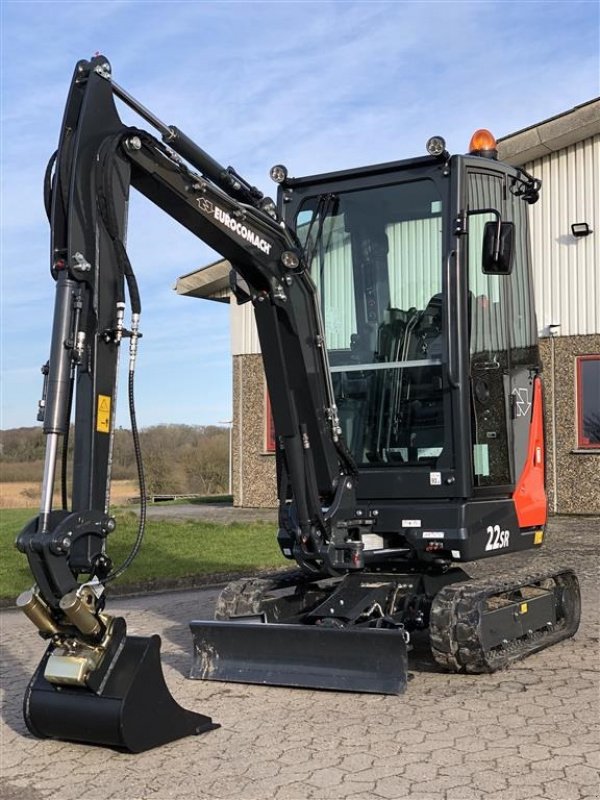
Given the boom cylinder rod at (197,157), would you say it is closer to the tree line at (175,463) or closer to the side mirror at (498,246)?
the side mirror at (498,246)

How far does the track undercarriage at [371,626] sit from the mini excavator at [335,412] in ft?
0.06

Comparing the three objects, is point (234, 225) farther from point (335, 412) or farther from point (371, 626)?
point (371, 626)

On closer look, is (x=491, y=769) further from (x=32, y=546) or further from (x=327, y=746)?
(x=32, y=546)

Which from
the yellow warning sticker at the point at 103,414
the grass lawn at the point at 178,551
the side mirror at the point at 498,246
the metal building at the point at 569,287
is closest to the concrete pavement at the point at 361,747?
the yellow warning sticker at the point at 103,414

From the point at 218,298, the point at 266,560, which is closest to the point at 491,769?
the point at 266,560

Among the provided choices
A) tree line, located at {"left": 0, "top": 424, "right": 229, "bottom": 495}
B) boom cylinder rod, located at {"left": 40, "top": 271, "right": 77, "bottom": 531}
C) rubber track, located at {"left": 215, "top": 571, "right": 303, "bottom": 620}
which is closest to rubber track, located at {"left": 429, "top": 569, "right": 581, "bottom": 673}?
rubber track, located at {"left": 215, "top": 571, "right": 303, "bottom": 620}

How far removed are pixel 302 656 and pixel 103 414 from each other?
2.28m

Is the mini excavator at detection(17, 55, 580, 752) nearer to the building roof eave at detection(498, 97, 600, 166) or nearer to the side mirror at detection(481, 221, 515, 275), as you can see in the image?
the side mirror at detection(481, 221, 515, 275)

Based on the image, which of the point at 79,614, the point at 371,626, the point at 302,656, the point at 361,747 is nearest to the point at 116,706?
the point at 79,614

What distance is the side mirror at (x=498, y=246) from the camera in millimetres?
7008

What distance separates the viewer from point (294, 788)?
4809 mm

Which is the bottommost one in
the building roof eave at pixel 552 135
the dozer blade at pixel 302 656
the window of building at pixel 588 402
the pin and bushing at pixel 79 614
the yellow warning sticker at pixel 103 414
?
the dozer blade at pixel 302 656

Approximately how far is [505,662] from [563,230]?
39.9 feet

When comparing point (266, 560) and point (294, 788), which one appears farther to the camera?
point (266, 560)
